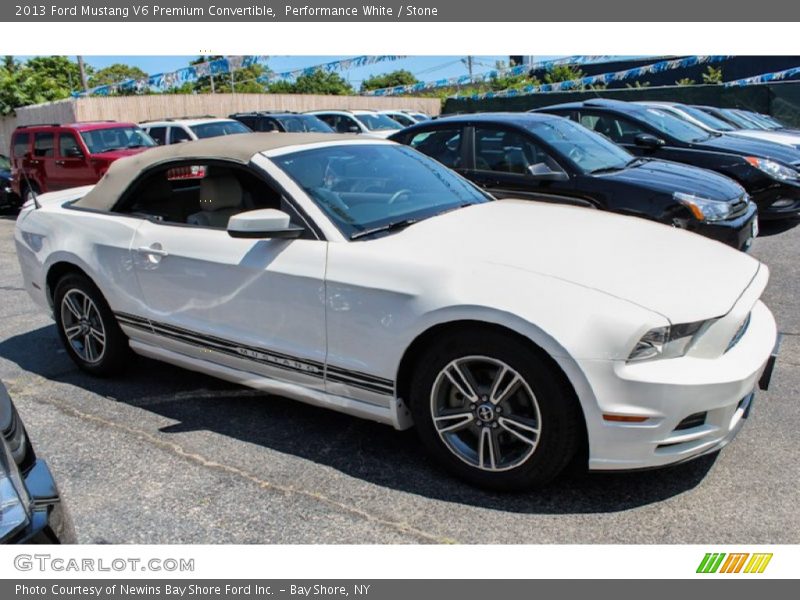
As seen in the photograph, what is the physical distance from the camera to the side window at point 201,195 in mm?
4020

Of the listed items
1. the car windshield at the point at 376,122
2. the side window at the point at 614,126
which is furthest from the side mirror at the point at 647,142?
the car windshield at the point at 376,122

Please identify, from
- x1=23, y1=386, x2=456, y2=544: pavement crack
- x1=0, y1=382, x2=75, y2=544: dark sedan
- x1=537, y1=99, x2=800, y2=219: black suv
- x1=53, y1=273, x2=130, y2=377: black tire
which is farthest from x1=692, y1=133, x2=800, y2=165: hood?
x1=0, y1=382, x2=75, y2=544: dark sedan

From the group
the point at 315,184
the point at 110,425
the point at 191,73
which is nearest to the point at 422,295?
the point at 315,184

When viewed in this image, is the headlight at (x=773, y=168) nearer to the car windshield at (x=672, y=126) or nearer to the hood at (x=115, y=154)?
the car windshield at (x=672, y=126)

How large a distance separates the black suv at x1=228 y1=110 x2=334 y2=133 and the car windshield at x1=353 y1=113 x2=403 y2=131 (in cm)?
160

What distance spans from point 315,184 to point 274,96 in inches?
962

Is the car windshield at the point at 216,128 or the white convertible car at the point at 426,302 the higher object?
the car windshield at the point at 216,128

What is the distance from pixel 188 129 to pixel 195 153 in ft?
35.5

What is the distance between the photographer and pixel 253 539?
113 inches

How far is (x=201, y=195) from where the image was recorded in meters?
4.18

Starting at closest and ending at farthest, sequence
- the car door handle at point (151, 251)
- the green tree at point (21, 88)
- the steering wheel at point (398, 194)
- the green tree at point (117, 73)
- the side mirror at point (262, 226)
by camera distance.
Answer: the side mirror at point (262, 226)
the steering wheel at point (398, 194)
the car door handle at point (151, 251)
the green tree at point (21, 88)
the green tree at point (117, 73)

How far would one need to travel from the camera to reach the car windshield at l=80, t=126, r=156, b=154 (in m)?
12.2

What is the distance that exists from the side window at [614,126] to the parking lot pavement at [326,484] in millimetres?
5573

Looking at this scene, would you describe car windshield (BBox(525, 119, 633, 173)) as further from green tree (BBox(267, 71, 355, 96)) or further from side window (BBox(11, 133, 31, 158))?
green tree (BBox(267, 71, 355, 96))
